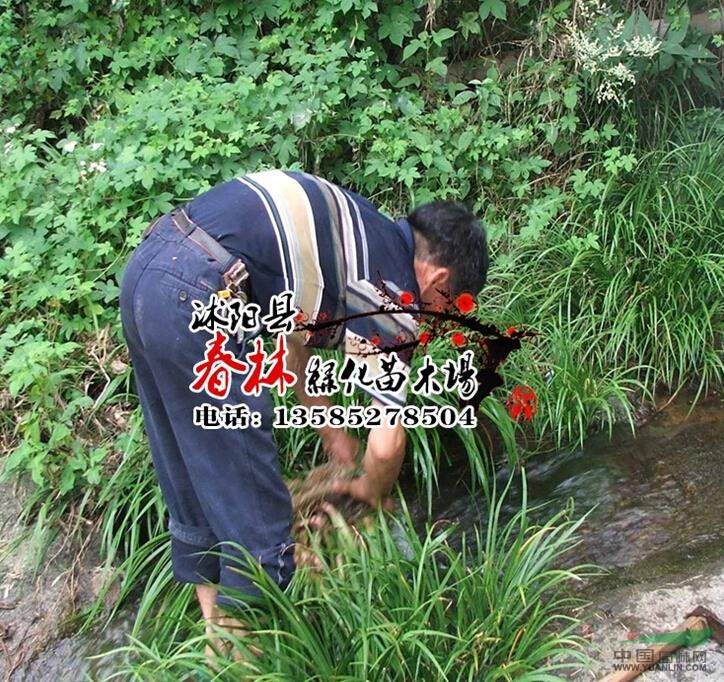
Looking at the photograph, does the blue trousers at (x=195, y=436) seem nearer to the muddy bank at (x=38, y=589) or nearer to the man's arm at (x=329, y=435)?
the man's arm at (x=329, y=435)

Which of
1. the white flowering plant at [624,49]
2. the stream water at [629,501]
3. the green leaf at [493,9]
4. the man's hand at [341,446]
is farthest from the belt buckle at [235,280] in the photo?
the green leaf at [493,9]

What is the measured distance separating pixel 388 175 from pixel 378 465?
2.07m

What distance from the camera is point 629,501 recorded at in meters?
2.96

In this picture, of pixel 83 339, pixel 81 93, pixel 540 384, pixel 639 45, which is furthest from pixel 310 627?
pixel 81 93

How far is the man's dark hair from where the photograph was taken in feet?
7.20

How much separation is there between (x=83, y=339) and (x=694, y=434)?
2.72 meters

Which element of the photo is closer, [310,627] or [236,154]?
[310,627]

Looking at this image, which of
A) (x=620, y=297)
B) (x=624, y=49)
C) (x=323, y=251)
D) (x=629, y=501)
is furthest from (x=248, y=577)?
(x=624, y=49)

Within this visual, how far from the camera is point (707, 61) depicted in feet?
15.0

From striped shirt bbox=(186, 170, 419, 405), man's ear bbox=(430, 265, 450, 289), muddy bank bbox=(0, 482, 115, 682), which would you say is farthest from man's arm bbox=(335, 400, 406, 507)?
muddy bank bbox=(0, 482, 115, 682)

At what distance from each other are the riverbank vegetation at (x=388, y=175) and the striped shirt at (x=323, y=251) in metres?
0.70

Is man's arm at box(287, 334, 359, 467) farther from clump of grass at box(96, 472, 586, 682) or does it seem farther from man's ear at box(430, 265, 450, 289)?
man's ear at box(430, 265, 450, 289)

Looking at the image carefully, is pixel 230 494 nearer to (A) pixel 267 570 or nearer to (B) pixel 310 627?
(A) pixel 267 570

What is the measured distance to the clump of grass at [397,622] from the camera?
2.07 meters
